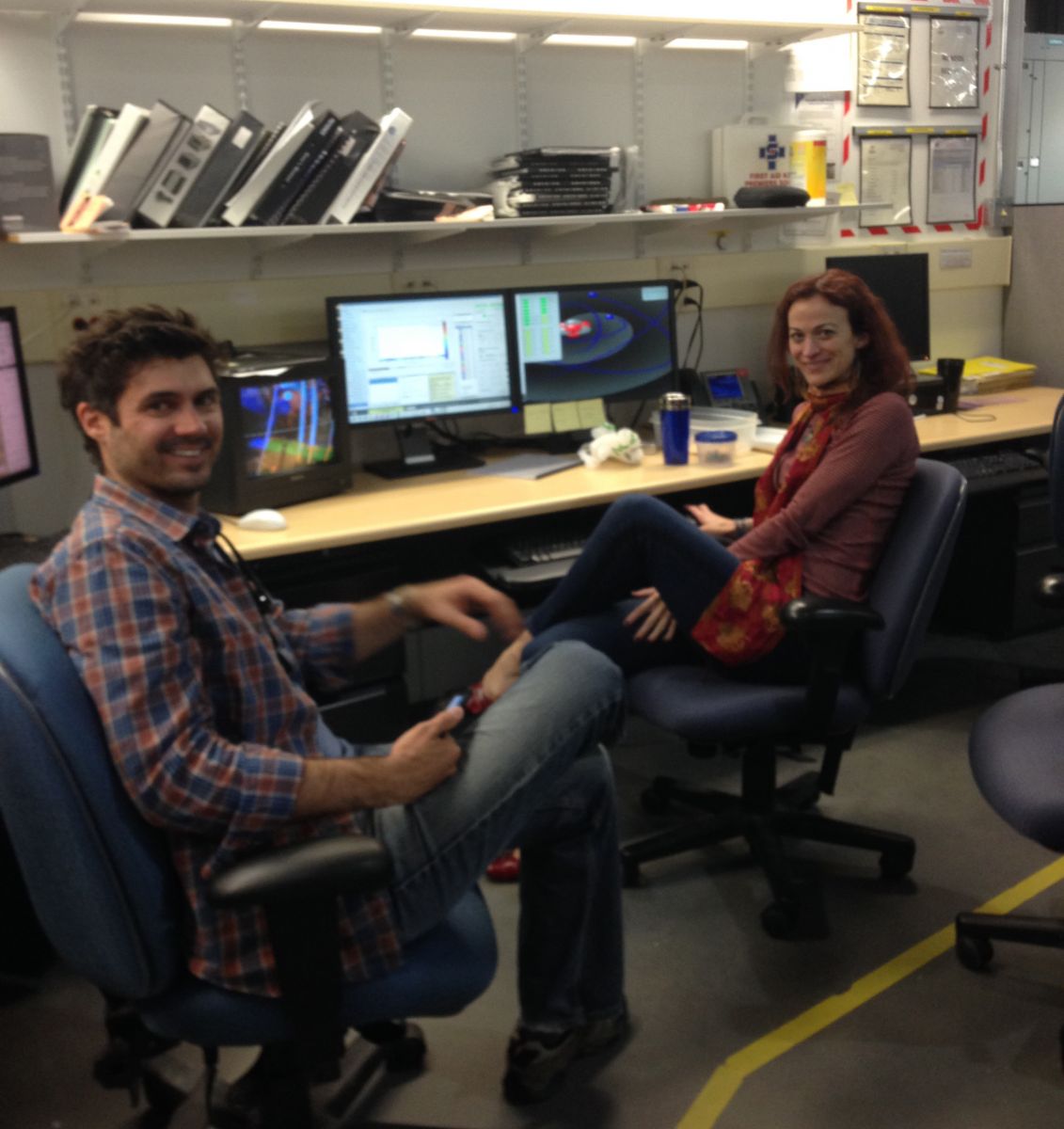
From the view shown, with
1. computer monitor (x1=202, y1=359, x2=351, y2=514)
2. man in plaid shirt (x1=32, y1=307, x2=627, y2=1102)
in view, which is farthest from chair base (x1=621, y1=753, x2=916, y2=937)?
computer monitor (x1=202, y1=359, x2=351, y2=514)

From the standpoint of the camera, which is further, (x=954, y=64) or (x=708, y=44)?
(x=954, y=64)

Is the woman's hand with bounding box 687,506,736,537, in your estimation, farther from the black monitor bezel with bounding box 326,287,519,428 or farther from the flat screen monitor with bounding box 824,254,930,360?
the flat screen monitor with bounding box 824,254,930,360

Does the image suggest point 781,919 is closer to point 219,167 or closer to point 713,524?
point 713,524

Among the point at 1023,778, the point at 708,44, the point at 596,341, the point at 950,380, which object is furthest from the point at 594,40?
the point at 1023,778

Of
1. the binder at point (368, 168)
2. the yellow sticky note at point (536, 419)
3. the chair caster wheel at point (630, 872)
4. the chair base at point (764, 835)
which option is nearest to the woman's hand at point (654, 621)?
the chair base at point (764, 835)

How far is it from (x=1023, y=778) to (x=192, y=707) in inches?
46.3

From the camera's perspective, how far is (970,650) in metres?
3.43

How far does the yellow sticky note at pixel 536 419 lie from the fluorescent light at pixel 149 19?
113 cm

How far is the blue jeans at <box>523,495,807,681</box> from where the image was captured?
7.04 ft

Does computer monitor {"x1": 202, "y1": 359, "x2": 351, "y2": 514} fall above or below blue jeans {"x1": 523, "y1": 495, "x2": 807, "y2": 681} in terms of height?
above

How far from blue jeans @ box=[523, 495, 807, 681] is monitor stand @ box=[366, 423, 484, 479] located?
0.64 metres

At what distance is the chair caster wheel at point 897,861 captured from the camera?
2225mm

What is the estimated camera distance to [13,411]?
2266 mm

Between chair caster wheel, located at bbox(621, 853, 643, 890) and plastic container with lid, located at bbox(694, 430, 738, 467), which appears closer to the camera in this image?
chair caster wheel, located at bbox(621, 853, 643, 890)
